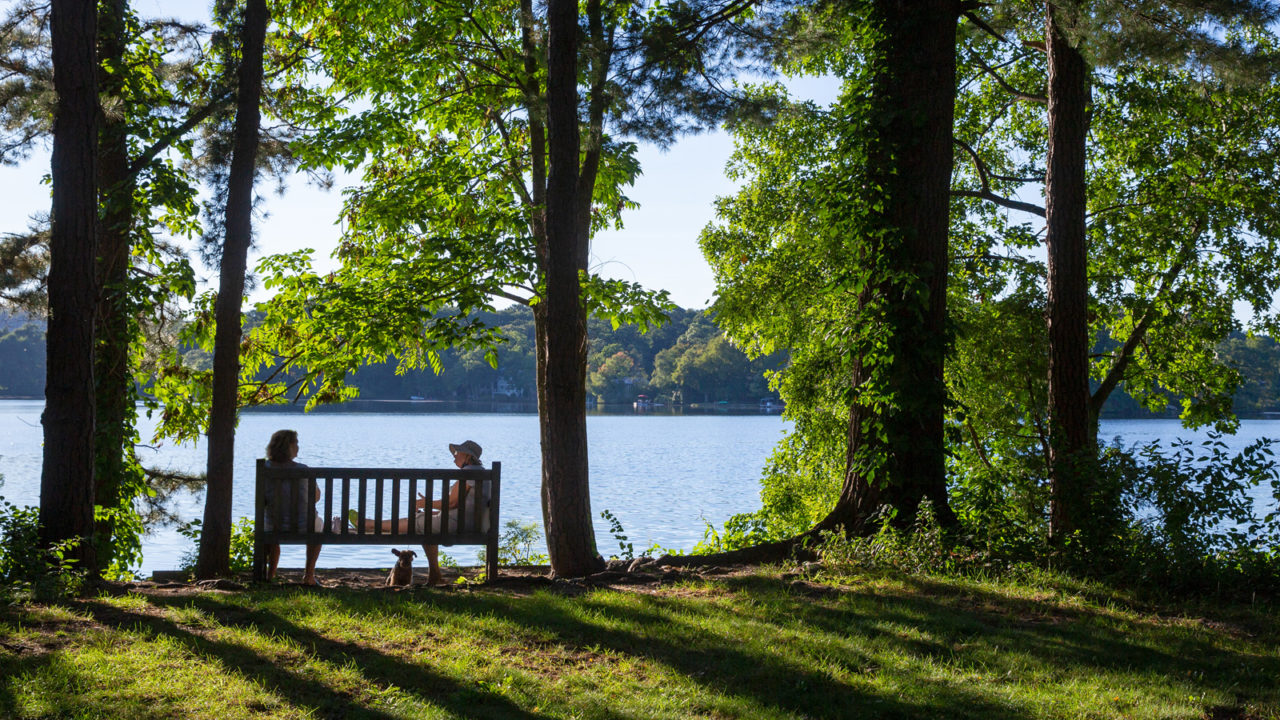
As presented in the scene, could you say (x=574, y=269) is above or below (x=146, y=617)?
above

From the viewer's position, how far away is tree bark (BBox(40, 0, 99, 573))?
635 cm

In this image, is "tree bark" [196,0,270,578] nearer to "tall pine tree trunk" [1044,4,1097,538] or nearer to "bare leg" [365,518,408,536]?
"bare leg" [365,518,408,536]

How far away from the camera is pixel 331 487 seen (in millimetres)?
6301

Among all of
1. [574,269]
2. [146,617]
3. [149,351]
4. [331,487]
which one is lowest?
[146,617]

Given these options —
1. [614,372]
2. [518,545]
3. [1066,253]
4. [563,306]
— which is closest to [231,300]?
[563,306]

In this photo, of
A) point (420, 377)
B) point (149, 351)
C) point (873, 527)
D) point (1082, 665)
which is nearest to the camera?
point (1082, 665)

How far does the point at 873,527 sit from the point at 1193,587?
2.00 m

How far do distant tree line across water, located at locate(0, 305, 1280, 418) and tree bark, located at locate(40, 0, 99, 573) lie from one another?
39.0 metres

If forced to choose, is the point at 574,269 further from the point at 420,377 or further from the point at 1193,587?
the point at 420,377

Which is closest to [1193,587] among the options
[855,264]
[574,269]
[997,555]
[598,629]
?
[997,555]

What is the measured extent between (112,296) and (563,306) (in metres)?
4.90

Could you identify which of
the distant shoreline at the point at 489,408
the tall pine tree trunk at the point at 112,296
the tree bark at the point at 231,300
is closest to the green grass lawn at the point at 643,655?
the tree bark at the point at 231,300

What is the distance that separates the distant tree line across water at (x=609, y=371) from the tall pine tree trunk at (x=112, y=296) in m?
36.4

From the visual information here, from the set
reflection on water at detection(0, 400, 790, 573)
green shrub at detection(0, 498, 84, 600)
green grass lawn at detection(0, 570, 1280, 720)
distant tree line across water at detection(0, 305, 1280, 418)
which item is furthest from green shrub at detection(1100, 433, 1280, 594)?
distant tree line across water at detection(0, 305, 1280, 418)
